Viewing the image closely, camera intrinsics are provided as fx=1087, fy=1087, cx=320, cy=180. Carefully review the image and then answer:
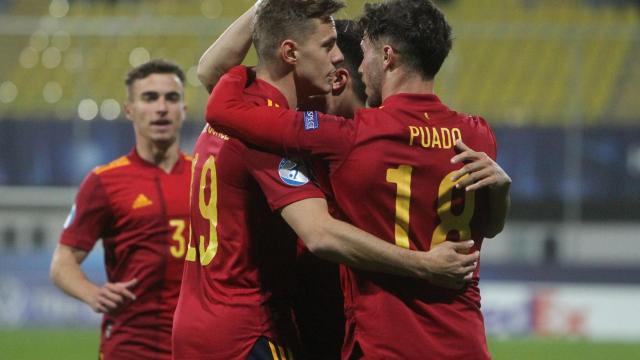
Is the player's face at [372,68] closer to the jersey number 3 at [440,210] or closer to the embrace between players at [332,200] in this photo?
the embrace between players at [332,200]

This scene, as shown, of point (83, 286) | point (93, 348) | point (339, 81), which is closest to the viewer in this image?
point (339, 81)

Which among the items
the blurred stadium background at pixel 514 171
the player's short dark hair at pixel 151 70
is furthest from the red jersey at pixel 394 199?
the blurred stadium background at pixel 514 171

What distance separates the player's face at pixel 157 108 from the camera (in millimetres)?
6504

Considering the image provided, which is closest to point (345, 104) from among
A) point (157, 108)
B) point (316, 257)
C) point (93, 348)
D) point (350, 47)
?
point (350, 47)

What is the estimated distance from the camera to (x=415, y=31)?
3951mm

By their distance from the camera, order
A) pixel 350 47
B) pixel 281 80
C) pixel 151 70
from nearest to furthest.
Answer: pixel 281 80
pixel 350 47
pixel 151 70

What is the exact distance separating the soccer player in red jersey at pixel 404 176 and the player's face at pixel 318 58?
0.22 meters

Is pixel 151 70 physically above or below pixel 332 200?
above

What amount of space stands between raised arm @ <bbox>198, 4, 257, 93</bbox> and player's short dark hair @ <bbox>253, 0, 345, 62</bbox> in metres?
0.19

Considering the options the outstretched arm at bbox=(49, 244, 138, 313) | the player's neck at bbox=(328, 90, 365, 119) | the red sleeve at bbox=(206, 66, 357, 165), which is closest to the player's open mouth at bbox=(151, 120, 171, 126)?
the outstretched arm at bbox=(49, 244, 138, 313)

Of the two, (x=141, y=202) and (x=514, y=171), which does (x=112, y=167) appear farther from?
(x=514, y=171)

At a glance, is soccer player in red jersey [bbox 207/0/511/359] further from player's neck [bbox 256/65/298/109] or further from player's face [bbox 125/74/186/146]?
player's face [bbox 125/74/186/146]

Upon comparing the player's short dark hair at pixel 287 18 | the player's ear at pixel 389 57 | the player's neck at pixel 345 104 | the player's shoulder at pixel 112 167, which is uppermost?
the player's short dark hair at pixel 287 18

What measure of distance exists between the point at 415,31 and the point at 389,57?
5.4 inches
